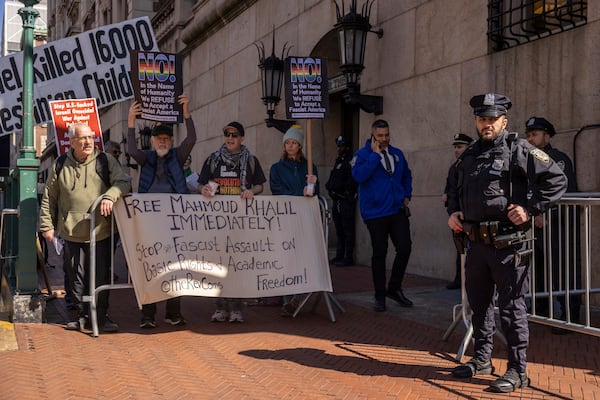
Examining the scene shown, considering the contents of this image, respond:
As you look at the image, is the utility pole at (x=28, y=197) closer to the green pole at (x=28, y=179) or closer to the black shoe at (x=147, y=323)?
the green pole at (x=28, y=179)

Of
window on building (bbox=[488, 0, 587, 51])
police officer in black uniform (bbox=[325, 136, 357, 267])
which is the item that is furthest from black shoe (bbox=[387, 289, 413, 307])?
police officer in black uniform (bbox=[325, 136, 357, 267])

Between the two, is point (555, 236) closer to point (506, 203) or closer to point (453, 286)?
point (506, 203)

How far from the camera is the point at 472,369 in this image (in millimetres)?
4453

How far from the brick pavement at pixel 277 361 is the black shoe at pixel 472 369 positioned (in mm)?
59

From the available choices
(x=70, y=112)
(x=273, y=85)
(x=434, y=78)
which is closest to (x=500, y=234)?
(x=434, y=78)

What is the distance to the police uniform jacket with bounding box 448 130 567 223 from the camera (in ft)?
13.3

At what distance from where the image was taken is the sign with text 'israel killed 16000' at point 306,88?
679 centimetres

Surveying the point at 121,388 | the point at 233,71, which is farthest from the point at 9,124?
the point at 233,71

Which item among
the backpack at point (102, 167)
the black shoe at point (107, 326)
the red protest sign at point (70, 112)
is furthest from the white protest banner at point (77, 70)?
the black shoe at point (107, 326)

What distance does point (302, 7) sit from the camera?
12797mm

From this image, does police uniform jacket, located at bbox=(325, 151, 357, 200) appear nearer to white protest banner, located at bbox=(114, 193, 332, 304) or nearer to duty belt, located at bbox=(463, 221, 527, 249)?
white protest banner, located at bbox=(114, 193, 332, 304)

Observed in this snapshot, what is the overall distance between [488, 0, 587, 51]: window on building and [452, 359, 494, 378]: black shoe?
4.24 metres

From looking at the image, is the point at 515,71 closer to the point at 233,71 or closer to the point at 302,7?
the point at 302,7

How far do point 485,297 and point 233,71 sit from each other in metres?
13.0
